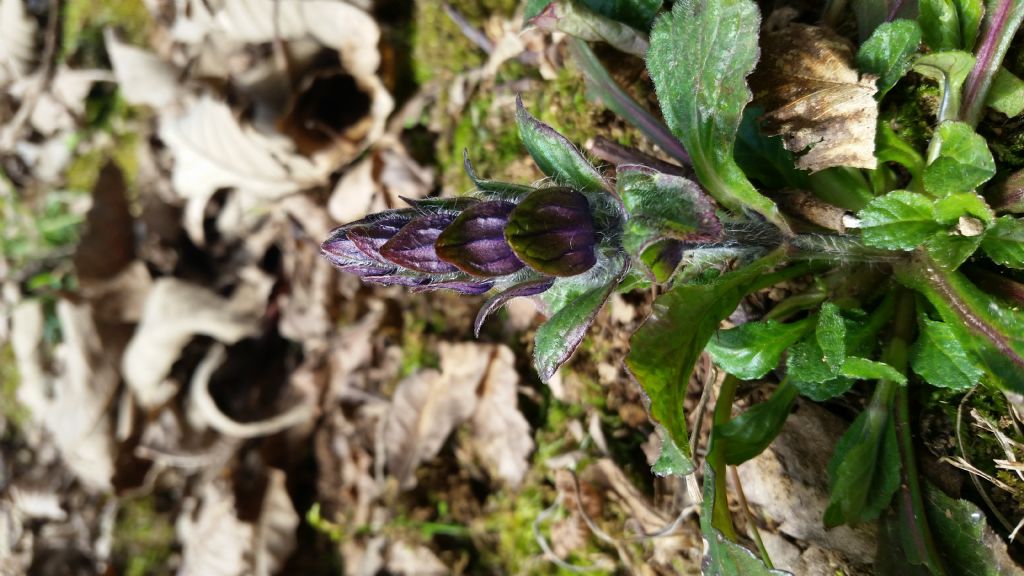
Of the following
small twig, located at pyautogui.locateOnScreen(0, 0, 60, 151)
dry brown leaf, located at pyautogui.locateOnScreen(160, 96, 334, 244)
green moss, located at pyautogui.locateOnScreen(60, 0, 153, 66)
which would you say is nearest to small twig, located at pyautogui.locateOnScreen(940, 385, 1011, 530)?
dry brown leaf, located at pyautogui.locateOnScreen(160, 96, 334, 244)

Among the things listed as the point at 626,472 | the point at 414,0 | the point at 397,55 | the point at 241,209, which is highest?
the point at 414,0

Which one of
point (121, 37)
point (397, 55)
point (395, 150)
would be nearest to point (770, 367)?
point (395, 150)

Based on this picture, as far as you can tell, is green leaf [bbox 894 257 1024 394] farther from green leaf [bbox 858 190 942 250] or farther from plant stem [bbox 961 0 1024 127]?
plant stem [bbox 961 0 1024 127]

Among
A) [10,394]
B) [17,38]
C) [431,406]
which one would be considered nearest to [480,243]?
[431,406]

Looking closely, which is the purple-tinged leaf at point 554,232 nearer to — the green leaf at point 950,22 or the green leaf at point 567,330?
the green leaf at point 567,330

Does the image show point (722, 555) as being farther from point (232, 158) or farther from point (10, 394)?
point (10, 394)

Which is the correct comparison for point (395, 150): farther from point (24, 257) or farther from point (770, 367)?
point (24, 257)
